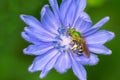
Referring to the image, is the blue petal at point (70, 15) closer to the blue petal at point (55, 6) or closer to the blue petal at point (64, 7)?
the blue petal at point (64, 7)

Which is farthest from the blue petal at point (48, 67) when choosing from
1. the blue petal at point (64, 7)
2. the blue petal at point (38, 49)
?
the blue petal at point (64, 7)

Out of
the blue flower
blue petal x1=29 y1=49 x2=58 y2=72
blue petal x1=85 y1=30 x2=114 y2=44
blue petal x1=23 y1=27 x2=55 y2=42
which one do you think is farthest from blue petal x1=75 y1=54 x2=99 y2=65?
blue petal x1=23 y1=27 x2=55 y2=42

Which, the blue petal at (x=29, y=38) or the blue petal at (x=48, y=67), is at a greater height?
the blue petal at (x=29, y=38)

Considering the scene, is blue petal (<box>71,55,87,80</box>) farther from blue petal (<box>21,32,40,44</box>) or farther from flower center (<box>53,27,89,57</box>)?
blue petal (<box>21,32,40,44</box>)

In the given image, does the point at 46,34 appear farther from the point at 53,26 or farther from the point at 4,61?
the point at 4,61

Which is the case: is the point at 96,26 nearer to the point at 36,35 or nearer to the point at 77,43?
the point at 77,43

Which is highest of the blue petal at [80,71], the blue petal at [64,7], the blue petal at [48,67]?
the blue petal at [64,7]

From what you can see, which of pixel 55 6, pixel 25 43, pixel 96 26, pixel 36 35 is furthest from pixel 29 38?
pixel 25 43
